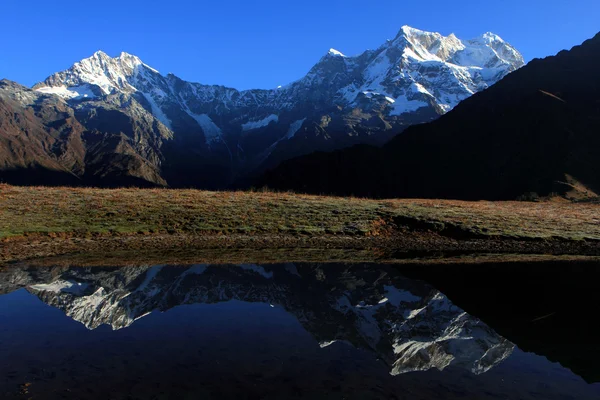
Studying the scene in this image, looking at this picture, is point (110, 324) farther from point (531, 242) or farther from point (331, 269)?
point (531, 242)

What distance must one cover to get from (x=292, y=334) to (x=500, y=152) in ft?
408

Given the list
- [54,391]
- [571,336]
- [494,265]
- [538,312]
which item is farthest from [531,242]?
[54,391]

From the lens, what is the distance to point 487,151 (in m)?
125

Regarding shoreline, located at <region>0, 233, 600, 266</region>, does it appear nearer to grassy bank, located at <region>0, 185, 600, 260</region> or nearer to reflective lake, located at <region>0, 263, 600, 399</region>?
grassy bank, located at <region>0, 185, 600, 260</region>

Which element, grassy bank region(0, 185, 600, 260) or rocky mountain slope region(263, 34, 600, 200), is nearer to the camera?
grassy bank region(0, 185, 600, 260)

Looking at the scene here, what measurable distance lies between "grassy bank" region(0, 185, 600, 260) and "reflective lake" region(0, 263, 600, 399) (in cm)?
762

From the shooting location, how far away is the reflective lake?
9.21 m

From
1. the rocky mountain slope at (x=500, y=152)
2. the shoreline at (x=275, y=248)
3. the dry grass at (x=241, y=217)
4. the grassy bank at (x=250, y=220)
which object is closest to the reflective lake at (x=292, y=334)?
the shoreline at (x=275, y=248)

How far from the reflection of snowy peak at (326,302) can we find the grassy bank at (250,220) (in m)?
7.20

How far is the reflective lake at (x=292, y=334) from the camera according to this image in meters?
9.21

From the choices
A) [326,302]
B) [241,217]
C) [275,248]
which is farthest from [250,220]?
[326,302]

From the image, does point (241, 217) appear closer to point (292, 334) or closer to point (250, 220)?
point (250, 220)

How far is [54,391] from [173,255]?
1303 centimetres

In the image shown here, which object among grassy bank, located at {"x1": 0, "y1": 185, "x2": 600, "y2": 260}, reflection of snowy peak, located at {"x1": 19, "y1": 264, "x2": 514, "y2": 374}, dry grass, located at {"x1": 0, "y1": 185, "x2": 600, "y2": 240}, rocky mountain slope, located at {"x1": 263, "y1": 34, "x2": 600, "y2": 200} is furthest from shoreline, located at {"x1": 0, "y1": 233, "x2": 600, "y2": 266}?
rocky mountain slope, located at {"x1": 263, "y1": 34, "x2": 600, "y2": 200}
